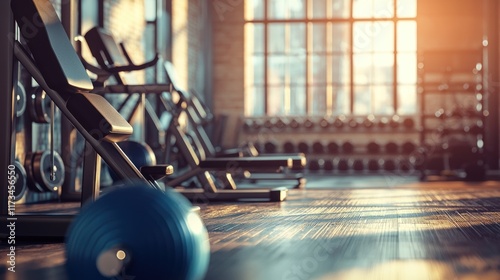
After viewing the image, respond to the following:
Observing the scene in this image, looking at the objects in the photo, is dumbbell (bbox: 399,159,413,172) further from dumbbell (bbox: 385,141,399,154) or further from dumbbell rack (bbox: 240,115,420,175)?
dumbbell (bbox: 385,141,399,154)

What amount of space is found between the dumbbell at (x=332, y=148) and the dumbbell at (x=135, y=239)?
8.01 metres

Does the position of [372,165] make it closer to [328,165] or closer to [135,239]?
[328,165]

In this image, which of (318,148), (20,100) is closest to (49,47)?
(20,100)

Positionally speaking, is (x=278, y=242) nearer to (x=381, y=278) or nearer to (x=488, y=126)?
(x=381, y=278)

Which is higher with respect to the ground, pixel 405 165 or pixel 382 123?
pixel 382 123

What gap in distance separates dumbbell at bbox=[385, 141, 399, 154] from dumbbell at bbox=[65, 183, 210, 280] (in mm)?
8128

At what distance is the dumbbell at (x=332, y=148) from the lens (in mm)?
9570

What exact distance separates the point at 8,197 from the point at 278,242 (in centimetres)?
111

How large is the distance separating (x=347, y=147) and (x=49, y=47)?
286 inches

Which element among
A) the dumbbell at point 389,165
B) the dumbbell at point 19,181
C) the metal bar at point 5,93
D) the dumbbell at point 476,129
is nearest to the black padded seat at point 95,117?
the metal bar at point 5,93

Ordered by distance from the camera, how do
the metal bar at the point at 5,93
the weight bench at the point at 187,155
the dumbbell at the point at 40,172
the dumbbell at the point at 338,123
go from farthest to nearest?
the dumbbell at the point at 338,123, the weight bench at the point at 187,155, the dumbbell at the point at 40,172, the metal bar at the point at 5,93

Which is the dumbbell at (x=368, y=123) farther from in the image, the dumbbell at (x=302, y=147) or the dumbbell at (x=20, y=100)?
the dumbbell at (x=20, y=100)

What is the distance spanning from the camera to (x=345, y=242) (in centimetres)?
265

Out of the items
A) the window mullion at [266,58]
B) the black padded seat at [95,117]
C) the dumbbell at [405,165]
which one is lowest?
the dumbbell at [405,165]
